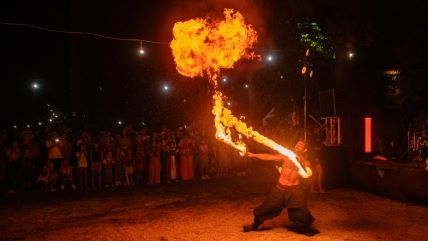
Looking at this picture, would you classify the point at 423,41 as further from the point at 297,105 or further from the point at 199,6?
the point at 297,105

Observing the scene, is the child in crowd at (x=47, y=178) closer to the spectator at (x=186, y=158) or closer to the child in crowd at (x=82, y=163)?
the child in crowd at (x=82, y=163)

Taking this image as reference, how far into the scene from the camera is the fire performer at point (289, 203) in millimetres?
7621

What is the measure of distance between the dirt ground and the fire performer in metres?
0.20

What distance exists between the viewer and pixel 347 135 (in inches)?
530

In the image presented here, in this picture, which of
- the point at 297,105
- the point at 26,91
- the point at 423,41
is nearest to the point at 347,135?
the point at 423,41

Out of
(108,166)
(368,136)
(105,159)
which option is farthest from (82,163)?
(368,136)

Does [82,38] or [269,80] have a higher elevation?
[82,38]

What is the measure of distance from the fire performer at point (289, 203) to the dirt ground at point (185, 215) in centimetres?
20

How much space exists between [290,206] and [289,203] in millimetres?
55

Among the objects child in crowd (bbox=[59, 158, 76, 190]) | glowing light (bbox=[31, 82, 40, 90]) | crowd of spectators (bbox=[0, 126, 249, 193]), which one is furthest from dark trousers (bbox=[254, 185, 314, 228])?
glowing light (bbox=[31, 82, 40, 90])

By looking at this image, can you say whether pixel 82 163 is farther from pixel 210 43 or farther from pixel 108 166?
pixel 210 43

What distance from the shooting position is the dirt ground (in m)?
7.80

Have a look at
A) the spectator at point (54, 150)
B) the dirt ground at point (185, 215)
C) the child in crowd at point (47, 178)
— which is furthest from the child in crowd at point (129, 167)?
the child in crowd at point (47, 178)

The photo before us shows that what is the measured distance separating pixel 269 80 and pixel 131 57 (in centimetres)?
734
